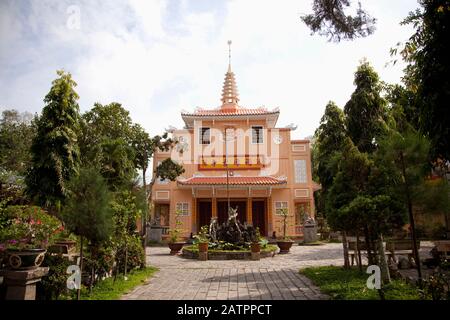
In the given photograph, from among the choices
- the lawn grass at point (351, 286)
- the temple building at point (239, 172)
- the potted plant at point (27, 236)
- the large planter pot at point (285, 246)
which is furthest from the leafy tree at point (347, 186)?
the temple building at point (239, 172)

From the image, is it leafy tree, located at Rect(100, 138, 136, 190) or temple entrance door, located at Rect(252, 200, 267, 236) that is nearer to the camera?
leafy tree, located at Rect(100, 138, 136, 190)

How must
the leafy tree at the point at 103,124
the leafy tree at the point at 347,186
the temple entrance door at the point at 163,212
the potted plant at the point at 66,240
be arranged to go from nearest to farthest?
1. the leafy tree at the point at 347,186
2. the potted plant at the point at 66,240
3. the leafy tree at the point at 103,124
4. the temple entrance door at the point at 163,212

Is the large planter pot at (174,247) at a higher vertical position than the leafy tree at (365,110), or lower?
lower

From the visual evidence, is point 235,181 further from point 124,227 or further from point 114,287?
point 114,287

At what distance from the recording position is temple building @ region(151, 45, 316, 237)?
22.4m

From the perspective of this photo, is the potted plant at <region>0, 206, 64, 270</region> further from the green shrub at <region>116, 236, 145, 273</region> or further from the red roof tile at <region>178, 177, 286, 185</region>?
the red roof tile at <region>178, 177, 286, 185</region>

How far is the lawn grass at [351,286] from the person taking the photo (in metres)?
5.65

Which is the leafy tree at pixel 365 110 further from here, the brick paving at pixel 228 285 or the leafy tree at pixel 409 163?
the brick paving at pixel 228 285

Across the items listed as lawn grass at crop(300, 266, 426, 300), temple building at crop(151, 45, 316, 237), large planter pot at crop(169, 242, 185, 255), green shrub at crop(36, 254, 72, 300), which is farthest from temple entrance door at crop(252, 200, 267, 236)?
green shrub at crop(36, 254, 72, 300)

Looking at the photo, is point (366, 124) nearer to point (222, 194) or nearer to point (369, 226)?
point (369, 226)

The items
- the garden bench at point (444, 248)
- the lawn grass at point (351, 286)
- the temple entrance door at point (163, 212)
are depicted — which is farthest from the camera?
the temple entrance door at point (163, 212)

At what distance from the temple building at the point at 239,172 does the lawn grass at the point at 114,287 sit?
13.2 metres

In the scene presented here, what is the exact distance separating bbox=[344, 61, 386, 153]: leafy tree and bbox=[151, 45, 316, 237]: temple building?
38.1ft
